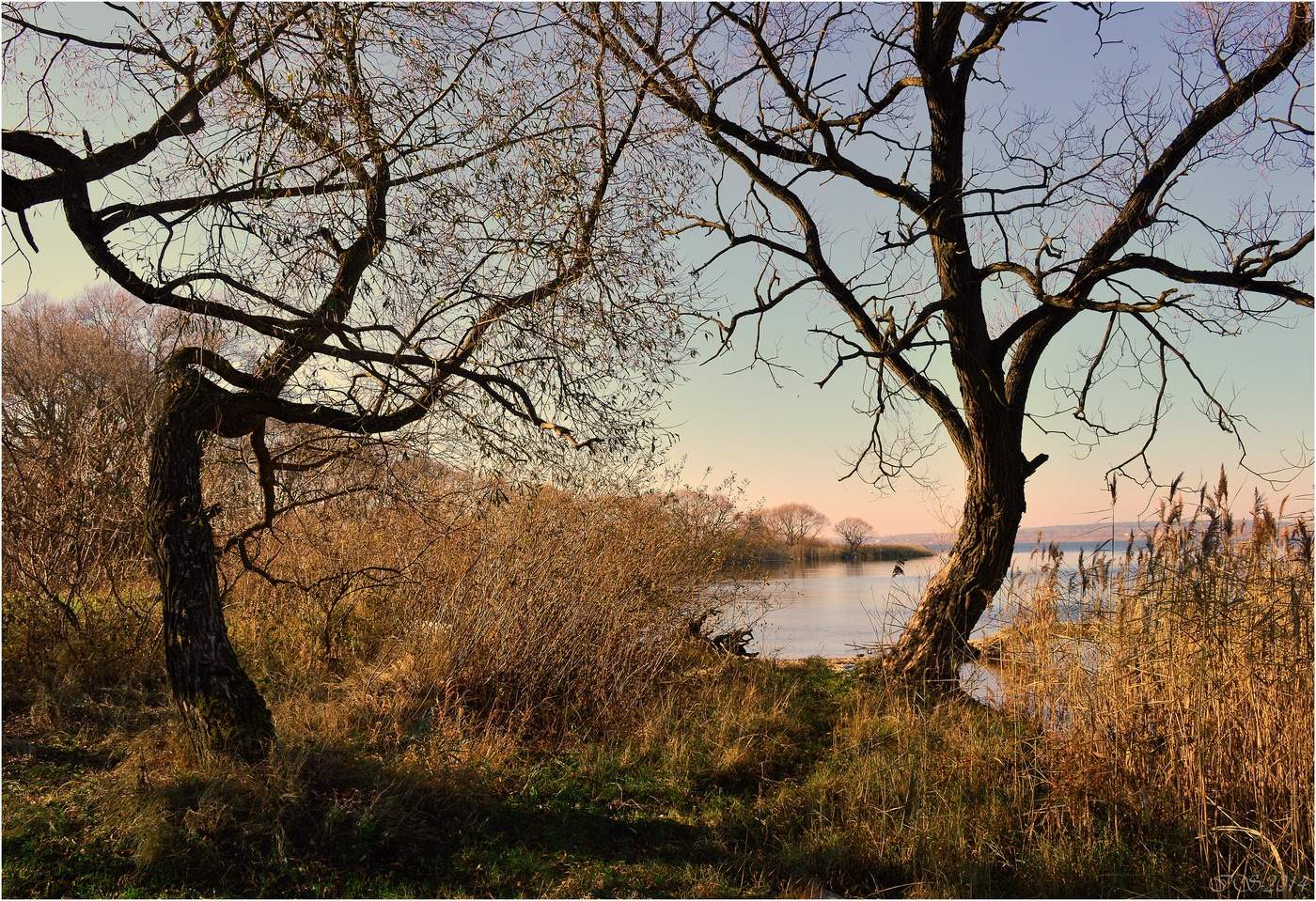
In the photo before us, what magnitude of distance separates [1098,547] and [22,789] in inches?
251

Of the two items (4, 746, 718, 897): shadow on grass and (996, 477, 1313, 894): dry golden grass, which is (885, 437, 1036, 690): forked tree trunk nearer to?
(996, 477, 1313, 894): dry golden grass

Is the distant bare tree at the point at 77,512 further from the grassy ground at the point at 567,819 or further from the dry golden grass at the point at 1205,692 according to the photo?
the dry golden grass at the point at 1205,692

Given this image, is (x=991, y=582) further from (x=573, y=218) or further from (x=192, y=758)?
(x=192, y=758)

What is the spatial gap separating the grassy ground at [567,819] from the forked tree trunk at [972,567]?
1428mm

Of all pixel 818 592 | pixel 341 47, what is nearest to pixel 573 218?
pixel 341 47

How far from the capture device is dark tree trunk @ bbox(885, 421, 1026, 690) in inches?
290

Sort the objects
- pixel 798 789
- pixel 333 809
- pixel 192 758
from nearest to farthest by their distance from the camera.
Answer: pixel 333 809, pixel 192 758, pixel 798 789

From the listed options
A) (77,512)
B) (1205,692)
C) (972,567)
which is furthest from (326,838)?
(972,567)

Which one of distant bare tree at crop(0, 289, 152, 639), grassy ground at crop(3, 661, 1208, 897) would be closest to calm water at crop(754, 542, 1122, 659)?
grassy ground at crop(3, 661, 1208, 897)

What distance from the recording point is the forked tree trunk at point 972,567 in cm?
736

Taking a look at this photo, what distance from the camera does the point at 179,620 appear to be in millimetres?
5211

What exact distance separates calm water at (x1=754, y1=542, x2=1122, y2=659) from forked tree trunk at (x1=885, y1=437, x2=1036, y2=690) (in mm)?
149

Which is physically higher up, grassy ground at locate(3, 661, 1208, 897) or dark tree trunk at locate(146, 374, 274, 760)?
dark tree trunk at locate(146, 374, 274, 760)

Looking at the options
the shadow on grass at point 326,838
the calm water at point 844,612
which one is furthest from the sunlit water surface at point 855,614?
the shadow on grass at point 326,838
